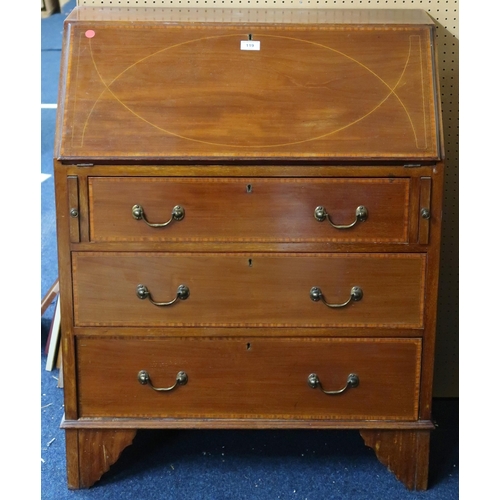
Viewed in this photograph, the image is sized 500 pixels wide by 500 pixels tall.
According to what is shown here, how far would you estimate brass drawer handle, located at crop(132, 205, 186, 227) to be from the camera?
2.06 metres

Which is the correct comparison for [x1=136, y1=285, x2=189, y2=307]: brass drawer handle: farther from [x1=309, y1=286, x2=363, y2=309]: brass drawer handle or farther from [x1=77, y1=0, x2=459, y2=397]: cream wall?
[x1=77, y1=0, x2=459, y2=397]: cream wall

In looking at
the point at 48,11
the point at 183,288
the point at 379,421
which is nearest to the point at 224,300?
the point at 183,288

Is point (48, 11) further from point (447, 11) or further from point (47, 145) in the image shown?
point (447, 11)

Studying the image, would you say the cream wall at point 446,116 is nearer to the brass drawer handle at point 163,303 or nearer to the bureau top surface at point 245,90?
the bureau top surface at point 245,90

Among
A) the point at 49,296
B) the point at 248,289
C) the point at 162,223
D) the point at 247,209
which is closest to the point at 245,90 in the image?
the point at 247,209

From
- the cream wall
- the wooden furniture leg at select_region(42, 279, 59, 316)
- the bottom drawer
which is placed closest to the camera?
the bottom drawer

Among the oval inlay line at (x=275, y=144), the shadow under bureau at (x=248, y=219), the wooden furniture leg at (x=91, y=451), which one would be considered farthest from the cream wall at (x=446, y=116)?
the wooden furniture leg at (x=91, y=451)

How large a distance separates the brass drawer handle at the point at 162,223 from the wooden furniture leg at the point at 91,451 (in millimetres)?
631

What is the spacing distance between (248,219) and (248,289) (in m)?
0.20

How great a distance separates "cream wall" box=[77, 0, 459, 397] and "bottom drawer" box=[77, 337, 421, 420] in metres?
0.54

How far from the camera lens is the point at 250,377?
2221 millimetres

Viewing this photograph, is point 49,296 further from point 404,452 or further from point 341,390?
point 404,452

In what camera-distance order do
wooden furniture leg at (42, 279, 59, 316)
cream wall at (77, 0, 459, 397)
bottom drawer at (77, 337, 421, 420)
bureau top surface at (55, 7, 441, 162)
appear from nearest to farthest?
1. bureau top surface at (55, 7, 441, 162)
2. bottom drawer at (77, 337, 421, 420)
3. cream wall at (77, 0, 459, 397)
4. wooden furniture leg at (42, 279, 59, 316)

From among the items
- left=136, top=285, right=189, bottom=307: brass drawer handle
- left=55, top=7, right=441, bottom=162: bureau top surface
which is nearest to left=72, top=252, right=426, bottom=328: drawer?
left=136, top=285, right=189, bottom=307: brass drawer handle
